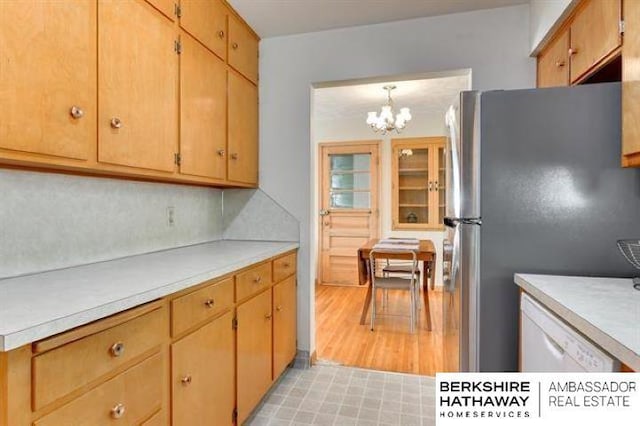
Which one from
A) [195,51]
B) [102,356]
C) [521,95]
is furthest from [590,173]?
[195,51]

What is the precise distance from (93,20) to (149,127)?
0.44 m

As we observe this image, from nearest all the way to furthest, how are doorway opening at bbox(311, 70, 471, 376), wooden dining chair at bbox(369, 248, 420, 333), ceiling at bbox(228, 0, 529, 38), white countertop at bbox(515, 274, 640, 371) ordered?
white countertop at bbox(515, 274, 640, 371)
ceiling at bbox(228, 0, 529, 38)
wooden dining chair at bbox(369, 248, 420, 333)
doorway opening at bbox(311, 70, 471, 376)

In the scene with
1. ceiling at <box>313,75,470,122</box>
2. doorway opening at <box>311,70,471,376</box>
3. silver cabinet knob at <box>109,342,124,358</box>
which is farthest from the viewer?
doorway opening at <box>311,70,471,376</box>

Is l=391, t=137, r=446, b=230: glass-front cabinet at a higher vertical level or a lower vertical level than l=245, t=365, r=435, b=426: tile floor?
higher

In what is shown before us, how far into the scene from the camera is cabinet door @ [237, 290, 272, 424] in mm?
1749

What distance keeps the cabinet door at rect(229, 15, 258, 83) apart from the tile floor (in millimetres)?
2122

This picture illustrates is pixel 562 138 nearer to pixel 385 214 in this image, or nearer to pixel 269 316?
pixel 269 316

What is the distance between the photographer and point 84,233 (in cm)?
159

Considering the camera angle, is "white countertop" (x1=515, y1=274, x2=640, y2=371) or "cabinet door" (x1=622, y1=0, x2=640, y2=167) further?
"cabinet door" (x1=622, y1=0, x2=640, y2=167)

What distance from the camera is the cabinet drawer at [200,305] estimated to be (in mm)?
1269

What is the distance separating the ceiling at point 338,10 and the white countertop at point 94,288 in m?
1.54

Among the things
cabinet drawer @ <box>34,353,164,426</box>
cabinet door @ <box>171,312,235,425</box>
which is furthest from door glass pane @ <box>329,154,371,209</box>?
cabinet drawer @ <box>34,353,164,426</box>

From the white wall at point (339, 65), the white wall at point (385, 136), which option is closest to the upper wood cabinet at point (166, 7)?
the white wall at point (339, 65)

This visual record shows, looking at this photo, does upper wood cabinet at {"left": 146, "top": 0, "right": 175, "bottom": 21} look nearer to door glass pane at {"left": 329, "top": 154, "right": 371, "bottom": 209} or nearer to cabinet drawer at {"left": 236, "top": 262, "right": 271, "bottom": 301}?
cabinet drawer at {"left": 236, "top": 262, "right": 271, "bottom": 301}
